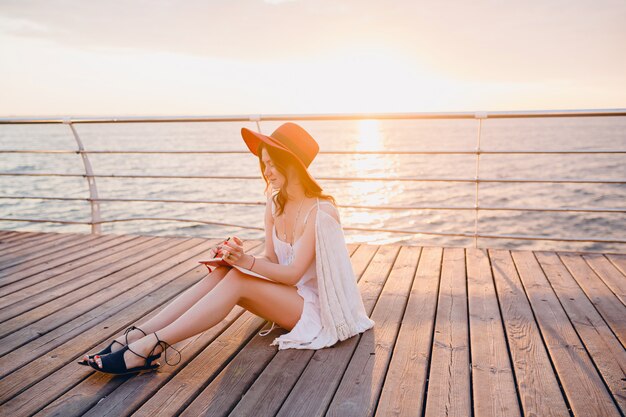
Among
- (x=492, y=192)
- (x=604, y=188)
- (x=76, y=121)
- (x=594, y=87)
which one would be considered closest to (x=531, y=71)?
(x=594, y=87)

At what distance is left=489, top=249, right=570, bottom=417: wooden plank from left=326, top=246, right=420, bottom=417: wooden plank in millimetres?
523

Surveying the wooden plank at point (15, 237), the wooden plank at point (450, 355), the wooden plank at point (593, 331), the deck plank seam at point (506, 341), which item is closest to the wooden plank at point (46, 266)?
the wooden plank at point (15, 237)

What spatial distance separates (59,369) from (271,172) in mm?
1232

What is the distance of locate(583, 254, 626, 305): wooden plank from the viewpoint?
290 centimetres

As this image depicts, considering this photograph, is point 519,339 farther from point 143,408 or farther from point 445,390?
point 143,408

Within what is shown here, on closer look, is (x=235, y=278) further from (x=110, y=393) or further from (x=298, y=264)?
(x=110, y=393)

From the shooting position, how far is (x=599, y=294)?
285 centimetres

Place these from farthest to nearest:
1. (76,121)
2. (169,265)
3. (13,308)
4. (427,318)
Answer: (76,121) → (169,265) → (13,308) → (427,318)

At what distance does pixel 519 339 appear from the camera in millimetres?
2281

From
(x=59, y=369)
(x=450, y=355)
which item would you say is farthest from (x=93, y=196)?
(x=450, y=355)

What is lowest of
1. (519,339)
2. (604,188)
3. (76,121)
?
(604,188)

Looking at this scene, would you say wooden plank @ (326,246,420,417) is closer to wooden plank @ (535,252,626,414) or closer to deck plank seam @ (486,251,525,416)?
deck plank seam @ (486,251,525,416)

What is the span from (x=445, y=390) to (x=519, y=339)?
0.64 meters

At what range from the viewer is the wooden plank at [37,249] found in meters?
3.75
